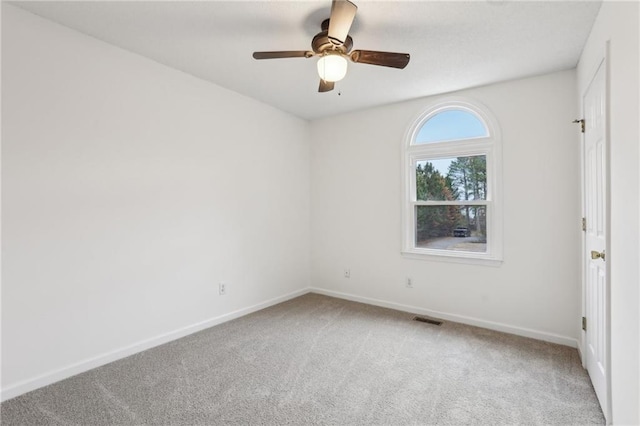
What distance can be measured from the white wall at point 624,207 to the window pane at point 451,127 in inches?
64.3

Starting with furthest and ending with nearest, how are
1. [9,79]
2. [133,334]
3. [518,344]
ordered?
[518,344] < [133,334] < [9,79]

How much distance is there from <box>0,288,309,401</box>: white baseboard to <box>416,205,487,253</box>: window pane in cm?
224

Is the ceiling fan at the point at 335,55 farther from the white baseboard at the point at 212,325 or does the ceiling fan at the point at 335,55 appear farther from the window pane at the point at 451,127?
the white baseboard at the point at 212,325

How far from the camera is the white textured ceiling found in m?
2.10

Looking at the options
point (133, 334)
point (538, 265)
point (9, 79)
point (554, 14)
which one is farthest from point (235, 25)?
point (538, 265)

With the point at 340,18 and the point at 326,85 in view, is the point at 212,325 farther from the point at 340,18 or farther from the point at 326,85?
the point at 340,18

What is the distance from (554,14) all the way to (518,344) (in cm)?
264

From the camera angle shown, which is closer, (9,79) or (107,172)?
(9,79)

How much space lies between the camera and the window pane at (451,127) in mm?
3510

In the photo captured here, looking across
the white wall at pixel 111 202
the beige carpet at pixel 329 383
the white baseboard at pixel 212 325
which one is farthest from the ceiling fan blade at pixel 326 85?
the white baseboard at pixel 212 325

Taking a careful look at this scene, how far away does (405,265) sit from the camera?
154 inches

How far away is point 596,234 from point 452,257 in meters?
1.51

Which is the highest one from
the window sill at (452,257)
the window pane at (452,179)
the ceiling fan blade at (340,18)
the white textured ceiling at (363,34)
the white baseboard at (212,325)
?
the white textured ceiling at (363,34)

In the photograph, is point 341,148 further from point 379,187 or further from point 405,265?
point 405,265
